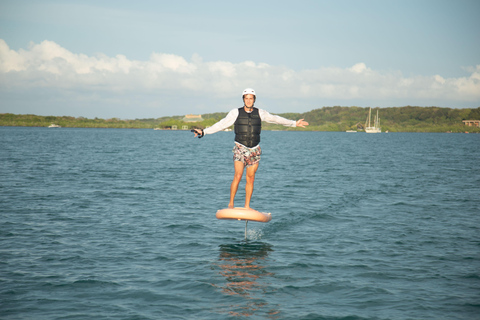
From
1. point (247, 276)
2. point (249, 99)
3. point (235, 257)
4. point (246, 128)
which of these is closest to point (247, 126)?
point (246, 128)

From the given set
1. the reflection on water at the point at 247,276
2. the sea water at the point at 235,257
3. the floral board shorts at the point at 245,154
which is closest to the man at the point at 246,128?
the floral board shorts at the point at 245,154

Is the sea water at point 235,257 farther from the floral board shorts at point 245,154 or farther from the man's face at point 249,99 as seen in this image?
the man's face at point 249,99

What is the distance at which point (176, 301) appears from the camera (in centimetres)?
1010

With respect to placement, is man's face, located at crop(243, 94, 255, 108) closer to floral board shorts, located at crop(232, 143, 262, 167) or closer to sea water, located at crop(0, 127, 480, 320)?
floral board shorts, located at crop(232, 143, 262, 167)

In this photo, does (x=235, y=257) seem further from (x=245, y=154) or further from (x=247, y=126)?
(x=247, y=126)

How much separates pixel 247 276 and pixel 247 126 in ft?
13.8

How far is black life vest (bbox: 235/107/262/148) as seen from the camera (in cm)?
1288

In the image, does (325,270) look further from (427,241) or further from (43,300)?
(43,300)

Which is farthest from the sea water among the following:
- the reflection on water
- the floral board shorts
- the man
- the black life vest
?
the black life vest

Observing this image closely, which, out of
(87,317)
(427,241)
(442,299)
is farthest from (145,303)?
(427,241)

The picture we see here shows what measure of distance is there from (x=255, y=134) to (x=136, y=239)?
227 inches

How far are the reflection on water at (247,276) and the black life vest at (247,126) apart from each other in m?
3.47

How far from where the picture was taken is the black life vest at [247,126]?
507 inches

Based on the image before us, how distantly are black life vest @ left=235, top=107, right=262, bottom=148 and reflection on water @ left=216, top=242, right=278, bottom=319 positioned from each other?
11.4 feet
